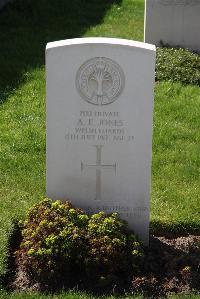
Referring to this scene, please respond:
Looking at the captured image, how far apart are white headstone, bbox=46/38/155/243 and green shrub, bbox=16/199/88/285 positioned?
0.92 feet

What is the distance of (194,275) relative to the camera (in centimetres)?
450

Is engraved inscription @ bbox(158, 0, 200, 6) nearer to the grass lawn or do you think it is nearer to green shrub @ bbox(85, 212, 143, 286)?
the grass lawn

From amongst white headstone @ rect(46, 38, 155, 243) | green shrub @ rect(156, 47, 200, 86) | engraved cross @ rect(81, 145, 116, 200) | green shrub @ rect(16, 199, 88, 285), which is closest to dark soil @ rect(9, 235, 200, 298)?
green shrub @ rect(16, 199, 88, 285)

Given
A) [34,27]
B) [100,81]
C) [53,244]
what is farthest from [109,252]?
[34,27]

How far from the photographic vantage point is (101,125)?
4707 mm

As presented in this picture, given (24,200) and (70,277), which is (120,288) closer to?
(70,277)

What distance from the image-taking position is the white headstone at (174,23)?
1055 cm

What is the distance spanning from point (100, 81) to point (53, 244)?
117 cm

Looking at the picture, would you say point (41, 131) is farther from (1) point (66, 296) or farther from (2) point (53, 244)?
(1) point (66, 296)

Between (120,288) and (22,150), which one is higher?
(22,150)

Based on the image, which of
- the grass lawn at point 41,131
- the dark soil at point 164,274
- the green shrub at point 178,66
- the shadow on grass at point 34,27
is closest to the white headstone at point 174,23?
the green shrub at point 178,66

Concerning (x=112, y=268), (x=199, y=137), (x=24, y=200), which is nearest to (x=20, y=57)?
(x=199, y=137)

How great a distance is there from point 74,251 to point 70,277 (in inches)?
8.9

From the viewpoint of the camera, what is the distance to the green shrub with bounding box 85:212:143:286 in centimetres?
440
